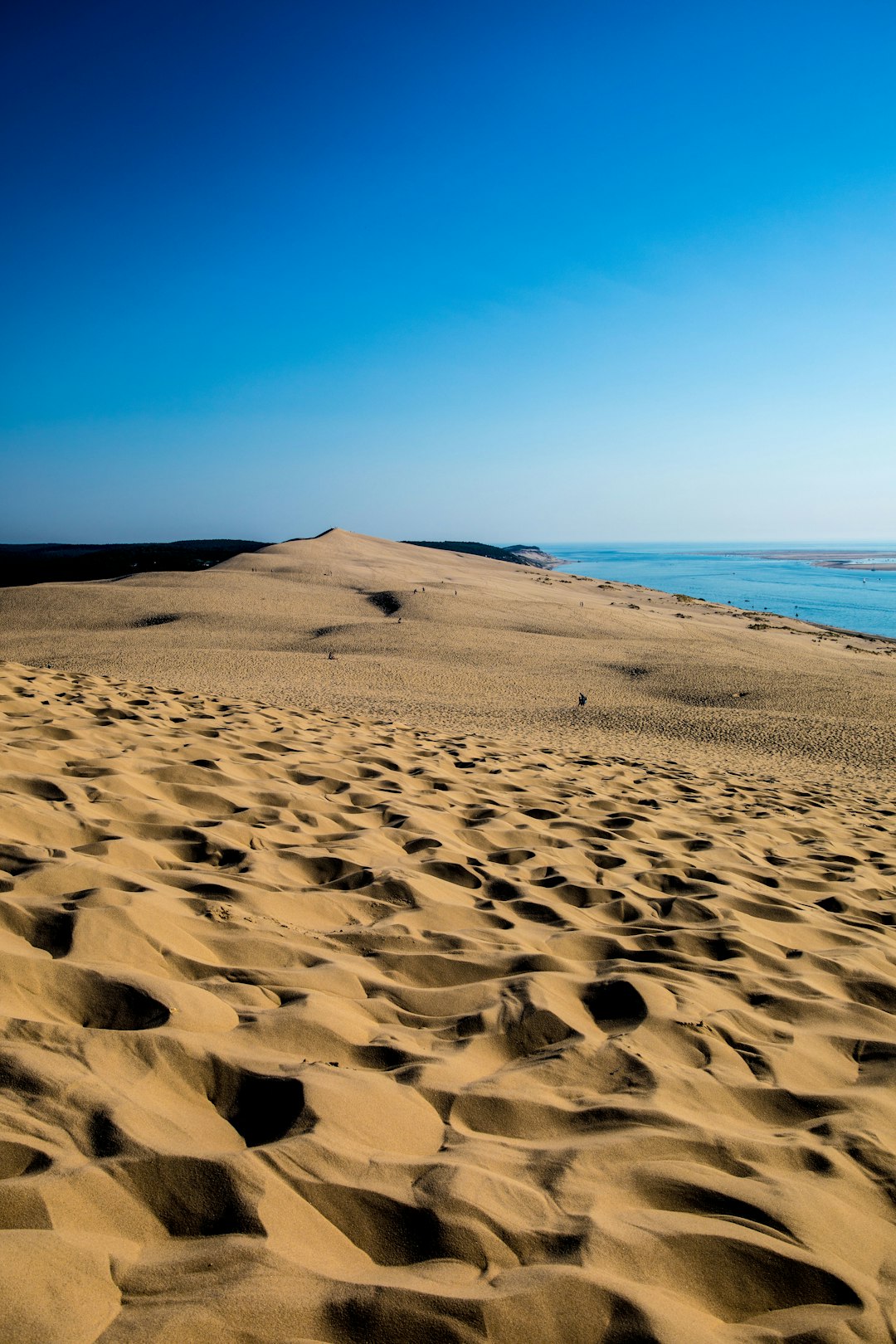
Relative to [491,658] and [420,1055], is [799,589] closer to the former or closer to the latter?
[491,658]

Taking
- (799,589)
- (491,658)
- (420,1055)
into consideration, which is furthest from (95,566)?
(799,589)

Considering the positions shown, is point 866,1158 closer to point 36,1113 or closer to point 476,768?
point 36,1113

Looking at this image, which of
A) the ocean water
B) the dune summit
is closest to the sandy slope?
the dune summit

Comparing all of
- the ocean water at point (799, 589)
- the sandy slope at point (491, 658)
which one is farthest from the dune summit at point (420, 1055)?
the ocean water at point (799, 589)

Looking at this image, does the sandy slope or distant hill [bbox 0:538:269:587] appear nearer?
the sandy slope

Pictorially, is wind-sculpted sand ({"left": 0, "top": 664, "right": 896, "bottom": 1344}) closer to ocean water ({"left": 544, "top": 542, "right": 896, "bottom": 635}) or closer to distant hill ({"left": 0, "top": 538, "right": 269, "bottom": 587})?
distant hill ({"left": 0, "top": 538, "right": 269, "bottom": 587})

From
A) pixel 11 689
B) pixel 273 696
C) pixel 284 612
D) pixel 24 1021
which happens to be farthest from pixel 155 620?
pixel 24 1021
